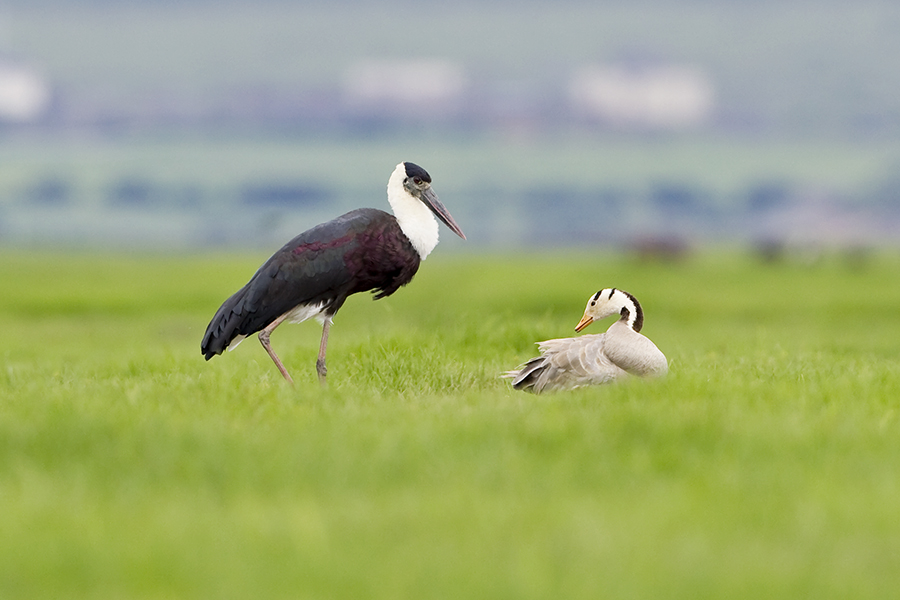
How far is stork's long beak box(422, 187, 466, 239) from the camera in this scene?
29.9ft

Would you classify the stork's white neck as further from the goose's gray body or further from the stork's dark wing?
the goose's gray body

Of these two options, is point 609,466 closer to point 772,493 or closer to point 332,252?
point 772,493

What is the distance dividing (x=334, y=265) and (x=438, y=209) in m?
1.18

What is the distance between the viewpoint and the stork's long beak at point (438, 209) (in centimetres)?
912

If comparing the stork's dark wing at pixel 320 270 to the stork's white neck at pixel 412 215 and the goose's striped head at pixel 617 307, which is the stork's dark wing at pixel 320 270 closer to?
the stork's white neck at pixel 412 215

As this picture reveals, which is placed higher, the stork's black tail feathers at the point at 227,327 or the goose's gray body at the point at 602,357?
the goose's gray body at the point at 602,357

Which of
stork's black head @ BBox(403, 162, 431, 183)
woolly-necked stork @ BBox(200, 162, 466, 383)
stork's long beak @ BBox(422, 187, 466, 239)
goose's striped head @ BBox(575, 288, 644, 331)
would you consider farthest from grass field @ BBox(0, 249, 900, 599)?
stork's black head @ BBox(403, 162, 431, 183)

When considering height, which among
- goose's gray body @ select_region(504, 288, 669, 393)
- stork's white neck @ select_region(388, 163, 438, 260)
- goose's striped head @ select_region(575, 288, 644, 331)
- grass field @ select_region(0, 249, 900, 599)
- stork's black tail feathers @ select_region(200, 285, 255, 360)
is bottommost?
grass field @ select_region(0, 249, 900, 599)

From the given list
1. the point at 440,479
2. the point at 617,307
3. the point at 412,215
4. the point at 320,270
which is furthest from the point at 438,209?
the point at 440,479

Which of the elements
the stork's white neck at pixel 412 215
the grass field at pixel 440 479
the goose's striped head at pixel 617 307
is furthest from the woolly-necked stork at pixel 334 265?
the goose's striped head at pixel 617 307

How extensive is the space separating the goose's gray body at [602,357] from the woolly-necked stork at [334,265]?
1560mm

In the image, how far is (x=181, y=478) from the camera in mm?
5691

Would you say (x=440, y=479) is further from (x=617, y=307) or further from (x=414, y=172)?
(x=414, y=172)

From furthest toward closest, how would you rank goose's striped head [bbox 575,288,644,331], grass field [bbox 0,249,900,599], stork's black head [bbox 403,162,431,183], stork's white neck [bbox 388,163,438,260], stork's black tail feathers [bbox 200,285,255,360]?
stork's black head [bbox 403,162,431,183] < stork's white neck [bbox 388,163,438,260] < stork's black tail feathers [bbox 200,285,255,360] < goose's striped head [bbox 575,288,644,331] < grass field [bbox 0,249,900,599]
